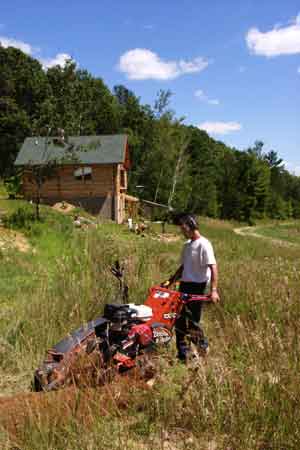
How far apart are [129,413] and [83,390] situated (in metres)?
0.35

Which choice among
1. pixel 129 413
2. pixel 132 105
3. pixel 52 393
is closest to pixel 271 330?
pixel 129 413

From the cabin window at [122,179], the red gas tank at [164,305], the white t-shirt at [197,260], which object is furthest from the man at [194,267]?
the cabin window at [122,179]

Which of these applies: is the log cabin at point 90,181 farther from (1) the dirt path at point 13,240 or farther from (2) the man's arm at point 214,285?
(2) the man's arm at point 214,285

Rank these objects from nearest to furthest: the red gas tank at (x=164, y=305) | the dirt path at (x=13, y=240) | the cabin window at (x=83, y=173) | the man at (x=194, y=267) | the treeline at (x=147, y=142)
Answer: the red gas tank at (x=164, y=305) < the man at (x=194, y=267) < the dirt path at (x=13, y=240) < the cabin window at (x=83, y=173) < the treeline at (x=147, y=142)

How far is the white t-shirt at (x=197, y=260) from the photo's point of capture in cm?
441

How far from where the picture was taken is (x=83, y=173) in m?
28.9

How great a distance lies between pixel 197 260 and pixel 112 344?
1447mm

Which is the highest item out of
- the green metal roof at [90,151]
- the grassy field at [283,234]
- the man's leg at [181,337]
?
the green metal roof at [90,151]

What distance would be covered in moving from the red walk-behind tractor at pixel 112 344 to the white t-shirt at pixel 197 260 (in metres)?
0.51

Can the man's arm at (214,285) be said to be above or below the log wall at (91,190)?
below

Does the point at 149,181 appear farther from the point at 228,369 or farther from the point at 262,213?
the point at 228,369

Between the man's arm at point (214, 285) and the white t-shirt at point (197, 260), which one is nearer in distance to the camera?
the man's arm at point (214, 285)

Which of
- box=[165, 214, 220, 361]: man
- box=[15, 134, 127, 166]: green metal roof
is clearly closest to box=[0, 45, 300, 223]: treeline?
box=[15, 134, 127, 166]: green metal roof

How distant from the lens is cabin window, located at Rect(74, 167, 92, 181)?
94.7ft
